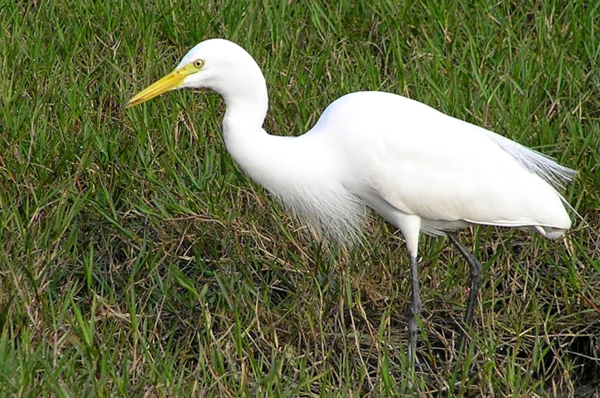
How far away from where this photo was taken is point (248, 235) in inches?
132

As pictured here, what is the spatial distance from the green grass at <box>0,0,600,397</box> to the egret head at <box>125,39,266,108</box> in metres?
0.48

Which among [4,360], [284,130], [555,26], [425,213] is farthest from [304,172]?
[555,26]

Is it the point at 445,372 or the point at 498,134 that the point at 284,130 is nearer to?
the point at 498,134

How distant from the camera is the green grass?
2.77m

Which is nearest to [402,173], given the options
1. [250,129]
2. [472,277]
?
[472,277]

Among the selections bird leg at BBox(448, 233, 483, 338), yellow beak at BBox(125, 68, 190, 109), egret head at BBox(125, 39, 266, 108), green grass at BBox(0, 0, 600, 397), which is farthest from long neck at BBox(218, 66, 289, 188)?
bird leg at BBox(448, 233, 483, 338)

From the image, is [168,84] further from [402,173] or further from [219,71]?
[402,173]

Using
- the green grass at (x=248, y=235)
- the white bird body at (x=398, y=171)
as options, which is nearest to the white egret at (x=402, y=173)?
the white bird body at (x=398, y=171)

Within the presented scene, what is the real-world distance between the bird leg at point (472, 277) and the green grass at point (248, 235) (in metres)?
0.07

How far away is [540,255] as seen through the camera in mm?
3389

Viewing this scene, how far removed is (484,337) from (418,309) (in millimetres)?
208

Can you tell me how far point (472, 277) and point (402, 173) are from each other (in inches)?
14.7

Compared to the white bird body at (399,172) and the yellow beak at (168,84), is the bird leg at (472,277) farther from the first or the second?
the yellow beak at (168,84)

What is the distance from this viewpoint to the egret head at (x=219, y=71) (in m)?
2.85
